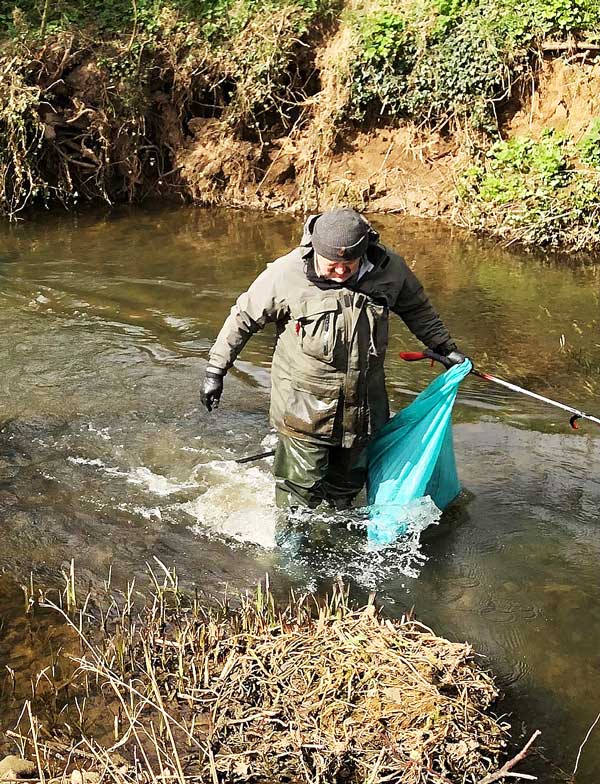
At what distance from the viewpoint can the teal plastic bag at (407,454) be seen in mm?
4996

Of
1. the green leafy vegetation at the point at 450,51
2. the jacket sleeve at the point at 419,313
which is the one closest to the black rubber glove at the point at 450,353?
the jacket sleeve at the point at 419,313

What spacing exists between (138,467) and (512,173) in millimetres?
7387

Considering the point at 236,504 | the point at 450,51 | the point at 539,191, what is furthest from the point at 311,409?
the point at 450,51

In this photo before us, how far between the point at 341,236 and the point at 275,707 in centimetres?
224

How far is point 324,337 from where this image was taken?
181 inches

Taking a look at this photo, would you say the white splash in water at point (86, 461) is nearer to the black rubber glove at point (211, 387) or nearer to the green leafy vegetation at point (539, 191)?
the black rubber glove at point (211, 387)

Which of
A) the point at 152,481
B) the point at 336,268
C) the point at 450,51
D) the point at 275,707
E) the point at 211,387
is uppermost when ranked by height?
the point at 450,51

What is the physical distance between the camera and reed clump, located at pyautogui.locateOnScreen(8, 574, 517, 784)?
338 centimetres

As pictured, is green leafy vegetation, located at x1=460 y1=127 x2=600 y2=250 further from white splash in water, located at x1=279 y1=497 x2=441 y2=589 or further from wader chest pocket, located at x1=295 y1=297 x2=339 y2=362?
wader chest pocket, located at x1=295 y1=297 x2=339 y2=362

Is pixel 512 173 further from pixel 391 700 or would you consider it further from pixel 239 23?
pixel 391 700

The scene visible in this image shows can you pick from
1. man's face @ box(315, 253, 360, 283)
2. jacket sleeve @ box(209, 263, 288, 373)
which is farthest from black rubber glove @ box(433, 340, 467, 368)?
jacket sleeve @ box(209, 263, 288, 373)

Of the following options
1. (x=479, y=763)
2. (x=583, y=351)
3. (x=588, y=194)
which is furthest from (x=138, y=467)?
(x=588, y=194)

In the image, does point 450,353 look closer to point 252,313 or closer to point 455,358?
point 455,358

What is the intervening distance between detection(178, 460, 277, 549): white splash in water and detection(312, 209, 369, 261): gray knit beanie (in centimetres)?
189
